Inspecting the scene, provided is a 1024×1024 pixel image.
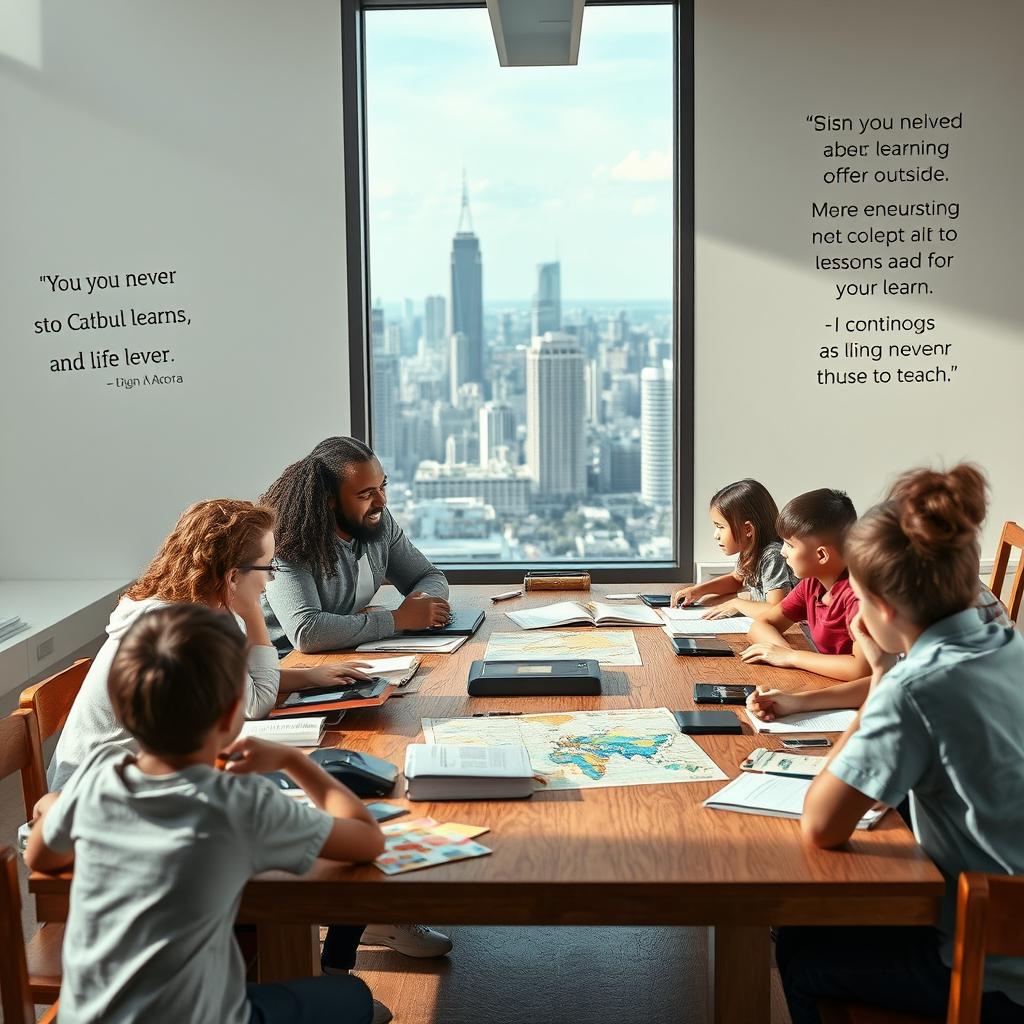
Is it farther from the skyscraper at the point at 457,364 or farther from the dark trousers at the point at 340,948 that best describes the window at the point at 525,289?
the dark trousers at the point at 340,948

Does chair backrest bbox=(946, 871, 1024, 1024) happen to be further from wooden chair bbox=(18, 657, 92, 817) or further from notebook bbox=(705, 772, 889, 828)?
wooden chair bbox=(18, 657, 92, 817)

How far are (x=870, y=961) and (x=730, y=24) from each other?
3.33 meters

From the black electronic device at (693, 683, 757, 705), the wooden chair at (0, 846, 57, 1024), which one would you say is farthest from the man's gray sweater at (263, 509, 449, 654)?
the wooden chair at (0, 846, 57, 1024)

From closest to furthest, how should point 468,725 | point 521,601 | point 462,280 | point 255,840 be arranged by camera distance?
point 255,840, point 468,725, point 521,601, point 462,280

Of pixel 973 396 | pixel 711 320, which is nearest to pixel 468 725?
pixel 711 320

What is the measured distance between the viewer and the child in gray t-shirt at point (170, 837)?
1.28 metres

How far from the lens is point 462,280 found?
4324mm

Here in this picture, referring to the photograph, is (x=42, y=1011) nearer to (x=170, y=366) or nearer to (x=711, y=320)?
(x=170, y=366)

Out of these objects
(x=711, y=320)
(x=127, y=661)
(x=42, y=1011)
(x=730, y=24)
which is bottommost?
(x=42, y=1011)

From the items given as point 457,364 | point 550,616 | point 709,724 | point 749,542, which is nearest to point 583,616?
point 550,616

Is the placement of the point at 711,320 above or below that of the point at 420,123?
below

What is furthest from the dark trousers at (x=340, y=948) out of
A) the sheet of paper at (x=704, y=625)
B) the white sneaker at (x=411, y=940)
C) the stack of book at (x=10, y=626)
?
the stack of book at (x=10, y=626)

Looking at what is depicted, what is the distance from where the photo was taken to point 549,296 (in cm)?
432

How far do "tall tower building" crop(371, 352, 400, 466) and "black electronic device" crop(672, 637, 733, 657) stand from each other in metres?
1.96
